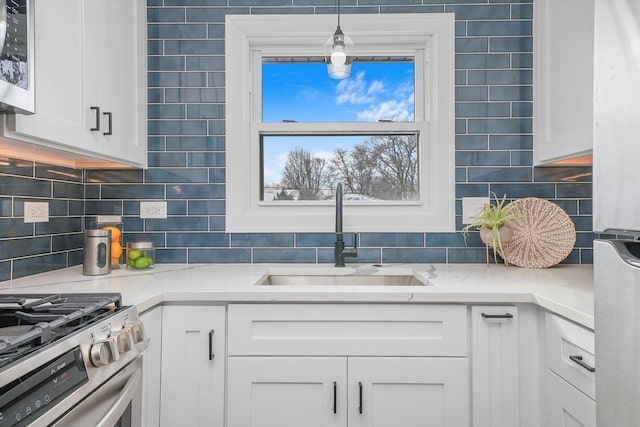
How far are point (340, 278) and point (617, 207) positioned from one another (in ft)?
4.36

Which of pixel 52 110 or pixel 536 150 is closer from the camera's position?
pixel 52 110

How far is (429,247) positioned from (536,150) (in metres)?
0.71

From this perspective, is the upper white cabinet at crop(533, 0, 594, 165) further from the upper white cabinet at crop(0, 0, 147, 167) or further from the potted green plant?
the upper white cabinet at crop(0, 0, 147, 167)

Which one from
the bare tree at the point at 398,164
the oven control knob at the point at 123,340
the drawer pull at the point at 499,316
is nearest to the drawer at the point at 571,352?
the drawer pull at the point at 499,316

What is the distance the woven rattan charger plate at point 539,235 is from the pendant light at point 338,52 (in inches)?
42.3

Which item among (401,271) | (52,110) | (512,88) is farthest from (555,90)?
(52,110)

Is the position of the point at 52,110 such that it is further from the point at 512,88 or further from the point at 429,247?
the point at 512,88

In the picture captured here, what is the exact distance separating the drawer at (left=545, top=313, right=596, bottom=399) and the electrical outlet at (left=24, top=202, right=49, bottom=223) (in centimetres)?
201

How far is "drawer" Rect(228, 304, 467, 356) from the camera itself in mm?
1382

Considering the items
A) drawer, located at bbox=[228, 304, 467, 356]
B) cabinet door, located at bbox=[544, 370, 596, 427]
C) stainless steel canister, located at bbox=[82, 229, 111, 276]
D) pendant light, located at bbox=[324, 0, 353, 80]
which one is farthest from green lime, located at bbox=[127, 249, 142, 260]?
cabinet door, located at bbox=[544, 370, 596, 427]

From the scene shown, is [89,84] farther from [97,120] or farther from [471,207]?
[471,207]

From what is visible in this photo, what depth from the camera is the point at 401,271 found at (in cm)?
189

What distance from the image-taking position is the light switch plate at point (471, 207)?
2020mm

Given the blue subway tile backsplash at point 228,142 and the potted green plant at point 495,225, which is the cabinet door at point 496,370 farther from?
the blue subway tile backsplash at point 228,142
